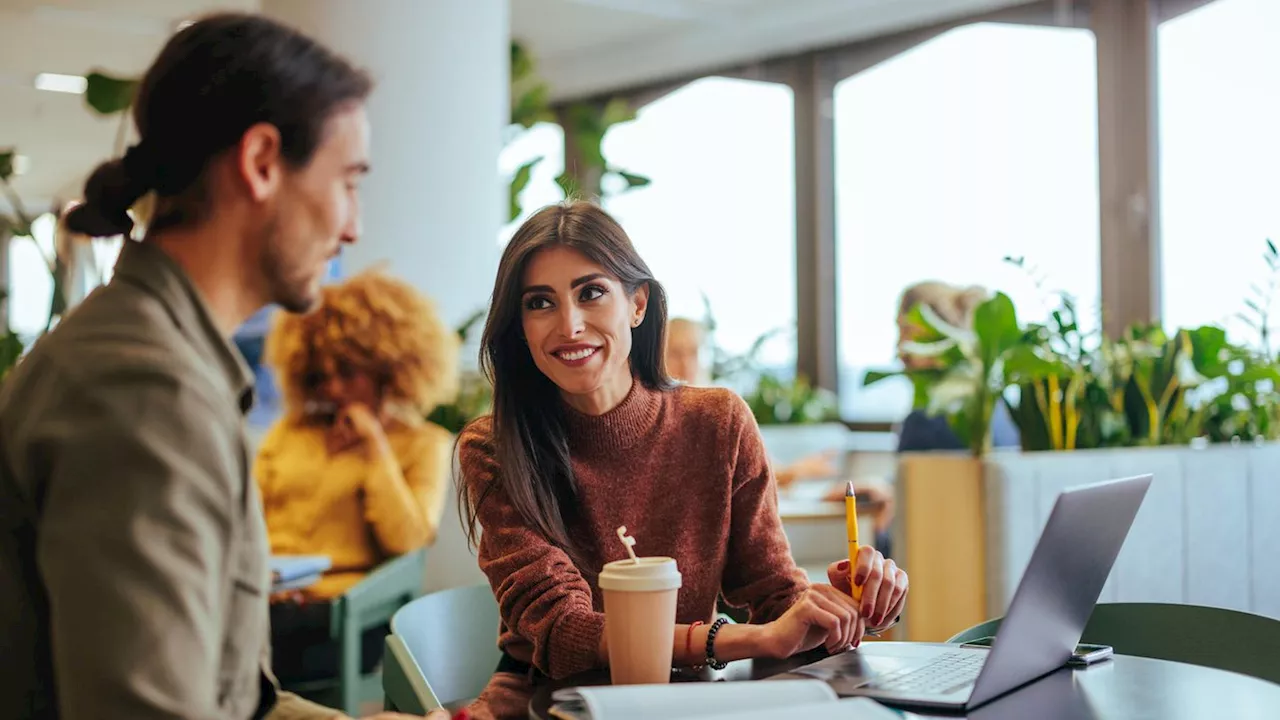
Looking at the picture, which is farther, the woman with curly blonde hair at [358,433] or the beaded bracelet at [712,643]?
the woman with curly blonde hair at [358,433]

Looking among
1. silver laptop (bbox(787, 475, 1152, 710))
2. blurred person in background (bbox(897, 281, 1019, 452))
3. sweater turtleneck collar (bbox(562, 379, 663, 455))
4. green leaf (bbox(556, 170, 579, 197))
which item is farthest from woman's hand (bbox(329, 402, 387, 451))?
silver laptop (bbox(787, 475, 1152, 710))

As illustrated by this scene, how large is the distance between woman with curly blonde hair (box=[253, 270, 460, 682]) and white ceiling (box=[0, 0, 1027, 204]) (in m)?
3.91

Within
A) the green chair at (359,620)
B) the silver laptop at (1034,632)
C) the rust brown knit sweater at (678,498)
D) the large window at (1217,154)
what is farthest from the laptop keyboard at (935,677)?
the large window at (1217,154)

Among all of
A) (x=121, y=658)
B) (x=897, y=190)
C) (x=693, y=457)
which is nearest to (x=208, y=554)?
(x=121, y=658)

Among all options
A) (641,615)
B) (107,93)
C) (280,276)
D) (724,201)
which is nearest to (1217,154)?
(724,201)

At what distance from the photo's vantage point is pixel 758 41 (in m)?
7.96

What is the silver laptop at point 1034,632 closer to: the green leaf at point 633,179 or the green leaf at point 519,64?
the green leaf at point 633,179

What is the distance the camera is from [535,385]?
5.80 feet

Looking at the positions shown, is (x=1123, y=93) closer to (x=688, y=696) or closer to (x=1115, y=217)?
(x=1115, y=217)

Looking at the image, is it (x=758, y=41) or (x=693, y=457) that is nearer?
(x=693, y=457)

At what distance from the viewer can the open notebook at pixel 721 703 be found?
3.50 feet

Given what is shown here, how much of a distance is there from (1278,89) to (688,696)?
579 cm

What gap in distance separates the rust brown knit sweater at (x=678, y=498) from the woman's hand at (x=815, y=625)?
9.1 inches

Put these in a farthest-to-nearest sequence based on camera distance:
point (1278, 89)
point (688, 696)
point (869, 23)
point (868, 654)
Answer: point (869, 23) → point (1278, 89) → point (868, 654) → point (688, 696)
